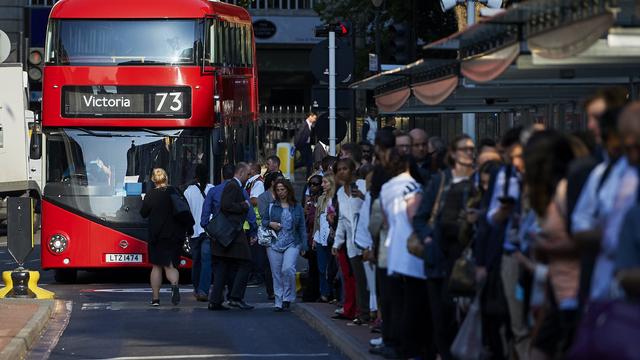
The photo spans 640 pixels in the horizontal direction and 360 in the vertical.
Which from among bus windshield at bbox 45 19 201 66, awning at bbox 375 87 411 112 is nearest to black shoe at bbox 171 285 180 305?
bus windshield at bbox 45 19 201 66

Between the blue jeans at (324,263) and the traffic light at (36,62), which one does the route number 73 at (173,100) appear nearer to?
the traffic light at (36,62)

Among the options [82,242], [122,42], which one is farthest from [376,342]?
[122,42]

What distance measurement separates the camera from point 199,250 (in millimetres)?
20281

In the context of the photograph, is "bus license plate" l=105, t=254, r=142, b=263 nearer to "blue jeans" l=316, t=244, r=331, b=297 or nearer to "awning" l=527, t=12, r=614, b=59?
A: "blue jeans" l=316, t=244, r=331, b=297

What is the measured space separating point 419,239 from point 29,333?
5.59 meters

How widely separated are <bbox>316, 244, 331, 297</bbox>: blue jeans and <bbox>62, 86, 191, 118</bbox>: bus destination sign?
13.7ft

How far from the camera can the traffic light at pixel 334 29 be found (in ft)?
73.4

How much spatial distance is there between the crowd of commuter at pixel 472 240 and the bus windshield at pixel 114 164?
3.16m

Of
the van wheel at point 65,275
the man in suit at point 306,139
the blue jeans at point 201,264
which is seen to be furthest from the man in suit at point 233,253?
the man in suit at point 306,139

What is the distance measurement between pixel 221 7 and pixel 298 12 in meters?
35.5

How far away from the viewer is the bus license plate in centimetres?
2255

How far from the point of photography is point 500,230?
30.3 ft

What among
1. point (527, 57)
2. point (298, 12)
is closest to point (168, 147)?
point (527, 57)

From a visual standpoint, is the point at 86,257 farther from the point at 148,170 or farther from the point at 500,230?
the point at 500,230
